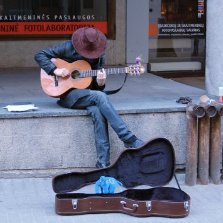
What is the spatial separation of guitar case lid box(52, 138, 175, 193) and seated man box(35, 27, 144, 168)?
433 mm

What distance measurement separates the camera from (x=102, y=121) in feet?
21.1

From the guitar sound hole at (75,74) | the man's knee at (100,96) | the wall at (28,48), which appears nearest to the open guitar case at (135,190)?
the man's knee at (100,96)

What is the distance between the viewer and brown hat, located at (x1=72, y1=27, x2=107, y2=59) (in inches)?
255

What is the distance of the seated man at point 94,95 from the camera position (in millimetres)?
6387

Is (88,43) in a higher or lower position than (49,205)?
higher

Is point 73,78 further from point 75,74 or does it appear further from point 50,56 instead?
point 50,56

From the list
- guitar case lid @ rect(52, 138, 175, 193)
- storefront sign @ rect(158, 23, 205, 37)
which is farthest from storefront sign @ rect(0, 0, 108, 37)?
guitar case lid @ rect(52, 138, 175, 193)

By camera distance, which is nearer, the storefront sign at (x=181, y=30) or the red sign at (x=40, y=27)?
the red sign at (x=40, y=27)

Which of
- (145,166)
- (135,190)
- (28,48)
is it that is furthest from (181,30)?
(135,190)

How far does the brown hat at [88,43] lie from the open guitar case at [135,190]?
1.16m

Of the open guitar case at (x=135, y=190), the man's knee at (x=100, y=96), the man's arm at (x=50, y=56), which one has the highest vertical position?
the man's arm at (x=50, y=56)

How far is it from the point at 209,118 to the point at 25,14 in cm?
622

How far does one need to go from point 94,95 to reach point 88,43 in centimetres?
52

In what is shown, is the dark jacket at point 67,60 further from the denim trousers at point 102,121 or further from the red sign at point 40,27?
the red sign at point 40,27
